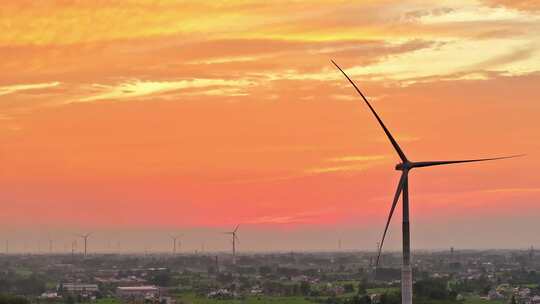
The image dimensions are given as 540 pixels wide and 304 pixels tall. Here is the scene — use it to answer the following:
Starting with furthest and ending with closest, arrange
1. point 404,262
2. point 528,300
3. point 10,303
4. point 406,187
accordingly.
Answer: point 528,300 → point 10,303 → point 406,187 → point 404,262

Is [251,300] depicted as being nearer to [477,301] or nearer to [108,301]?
[108,301]

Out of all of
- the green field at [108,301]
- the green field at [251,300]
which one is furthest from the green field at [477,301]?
the green field at [108,301]

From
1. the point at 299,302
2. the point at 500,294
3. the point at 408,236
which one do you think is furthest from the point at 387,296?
the point at 408,236

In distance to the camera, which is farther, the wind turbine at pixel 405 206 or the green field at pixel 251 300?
the green field at pixel 251 300

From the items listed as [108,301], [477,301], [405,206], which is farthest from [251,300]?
[405,206]

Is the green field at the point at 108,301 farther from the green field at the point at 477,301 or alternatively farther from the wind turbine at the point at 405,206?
the wind turbine at the point at 405,206

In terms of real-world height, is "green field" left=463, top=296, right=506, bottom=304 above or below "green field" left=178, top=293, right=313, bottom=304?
above

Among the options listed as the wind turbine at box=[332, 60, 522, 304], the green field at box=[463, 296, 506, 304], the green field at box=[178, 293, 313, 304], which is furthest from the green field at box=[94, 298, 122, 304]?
the wind turbine at box=[332, 60, 522, 304]

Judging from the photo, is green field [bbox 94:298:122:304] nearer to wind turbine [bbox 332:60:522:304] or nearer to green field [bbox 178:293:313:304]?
green field [bbox 178:293:313:304]

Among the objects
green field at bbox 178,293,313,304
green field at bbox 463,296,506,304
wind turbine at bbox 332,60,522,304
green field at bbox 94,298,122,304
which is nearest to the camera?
wind turbine at bbox 332,60,522,304

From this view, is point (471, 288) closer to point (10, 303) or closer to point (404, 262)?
point (10, 303)

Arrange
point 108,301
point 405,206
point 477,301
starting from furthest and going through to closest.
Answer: point 108,301 < point 477,301 < point 405,206
